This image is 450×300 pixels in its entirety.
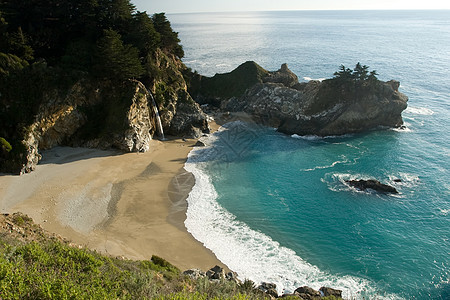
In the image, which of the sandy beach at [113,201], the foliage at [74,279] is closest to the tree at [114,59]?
the sandy beach at [113,201]

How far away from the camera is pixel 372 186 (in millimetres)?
37156

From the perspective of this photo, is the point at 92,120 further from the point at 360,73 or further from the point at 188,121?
the point at 360,73

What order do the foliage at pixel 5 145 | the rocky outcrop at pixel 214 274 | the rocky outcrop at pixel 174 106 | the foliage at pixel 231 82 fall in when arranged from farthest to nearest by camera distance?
the foliage at pixel 231 82 < the rocky outcrop at pixel 174 106 < the foliage at pixel 5 145 < the rocky outcrop at pixel 214 274

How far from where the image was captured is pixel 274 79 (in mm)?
68688

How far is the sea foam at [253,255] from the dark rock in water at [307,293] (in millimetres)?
1240

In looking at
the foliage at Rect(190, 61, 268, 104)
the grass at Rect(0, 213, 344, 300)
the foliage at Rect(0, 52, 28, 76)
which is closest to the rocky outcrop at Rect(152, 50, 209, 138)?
the foliage at Rect(190, 61, 268, 104)

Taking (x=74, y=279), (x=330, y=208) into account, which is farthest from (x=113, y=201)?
(x=330, y=208)

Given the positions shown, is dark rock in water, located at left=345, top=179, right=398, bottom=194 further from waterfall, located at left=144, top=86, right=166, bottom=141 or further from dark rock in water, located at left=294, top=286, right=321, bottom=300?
waterfall, located at left=144, top=86, right=166, bottom=141

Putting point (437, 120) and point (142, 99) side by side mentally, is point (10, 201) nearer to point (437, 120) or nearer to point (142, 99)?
point (142, 99)

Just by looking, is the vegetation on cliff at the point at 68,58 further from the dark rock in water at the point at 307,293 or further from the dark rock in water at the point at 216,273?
the dark rock in water at the point at 307,293

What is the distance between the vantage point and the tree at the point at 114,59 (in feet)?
137

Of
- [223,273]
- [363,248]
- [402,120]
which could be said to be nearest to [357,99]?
[402,120]

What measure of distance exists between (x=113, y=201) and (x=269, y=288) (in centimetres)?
1910

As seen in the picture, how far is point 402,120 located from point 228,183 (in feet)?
124
